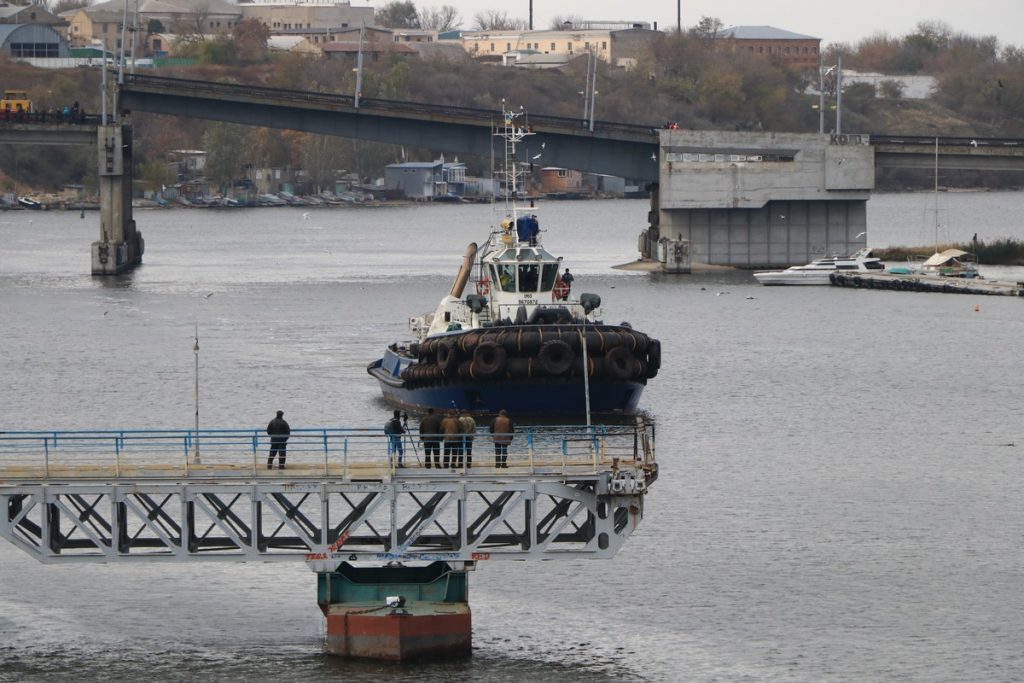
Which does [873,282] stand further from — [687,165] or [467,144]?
[467,144]

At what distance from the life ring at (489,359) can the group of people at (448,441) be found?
74.9ft

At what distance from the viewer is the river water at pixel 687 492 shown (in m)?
36.6

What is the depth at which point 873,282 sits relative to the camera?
120 metres

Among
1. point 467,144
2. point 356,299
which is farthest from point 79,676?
point 467,144

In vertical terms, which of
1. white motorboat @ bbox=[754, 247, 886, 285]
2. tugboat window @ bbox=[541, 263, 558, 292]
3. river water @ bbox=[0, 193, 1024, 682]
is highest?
tugboat window @ bbox=[541, 263, 558, 292]

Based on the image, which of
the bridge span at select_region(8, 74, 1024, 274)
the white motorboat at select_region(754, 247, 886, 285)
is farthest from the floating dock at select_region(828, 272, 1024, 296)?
the bridge span at select_region(8, 74, 1024, 274)

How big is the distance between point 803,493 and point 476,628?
54.6 feet

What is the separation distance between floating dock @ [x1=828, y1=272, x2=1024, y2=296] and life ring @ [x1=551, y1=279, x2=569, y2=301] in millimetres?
50724

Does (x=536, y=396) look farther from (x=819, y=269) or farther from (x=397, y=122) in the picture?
(x=397, y=122)

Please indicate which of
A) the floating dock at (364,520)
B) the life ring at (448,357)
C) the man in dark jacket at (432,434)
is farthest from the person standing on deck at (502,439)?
the life ring at (448,357)

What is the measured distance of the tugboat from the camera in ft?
206

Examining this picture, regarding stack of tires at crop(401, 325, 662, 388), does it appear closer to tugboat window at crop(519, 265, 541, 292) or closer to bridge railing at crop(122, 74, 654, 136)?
tugboat window at crop(519, 265, 541, 292)

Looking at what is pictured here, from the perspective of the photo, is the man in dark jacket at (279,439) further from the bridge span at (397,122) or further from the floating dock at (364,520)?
the bridge span at (397,122)

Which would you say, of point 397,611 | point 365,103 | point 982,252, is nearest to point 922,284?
point 982,252
